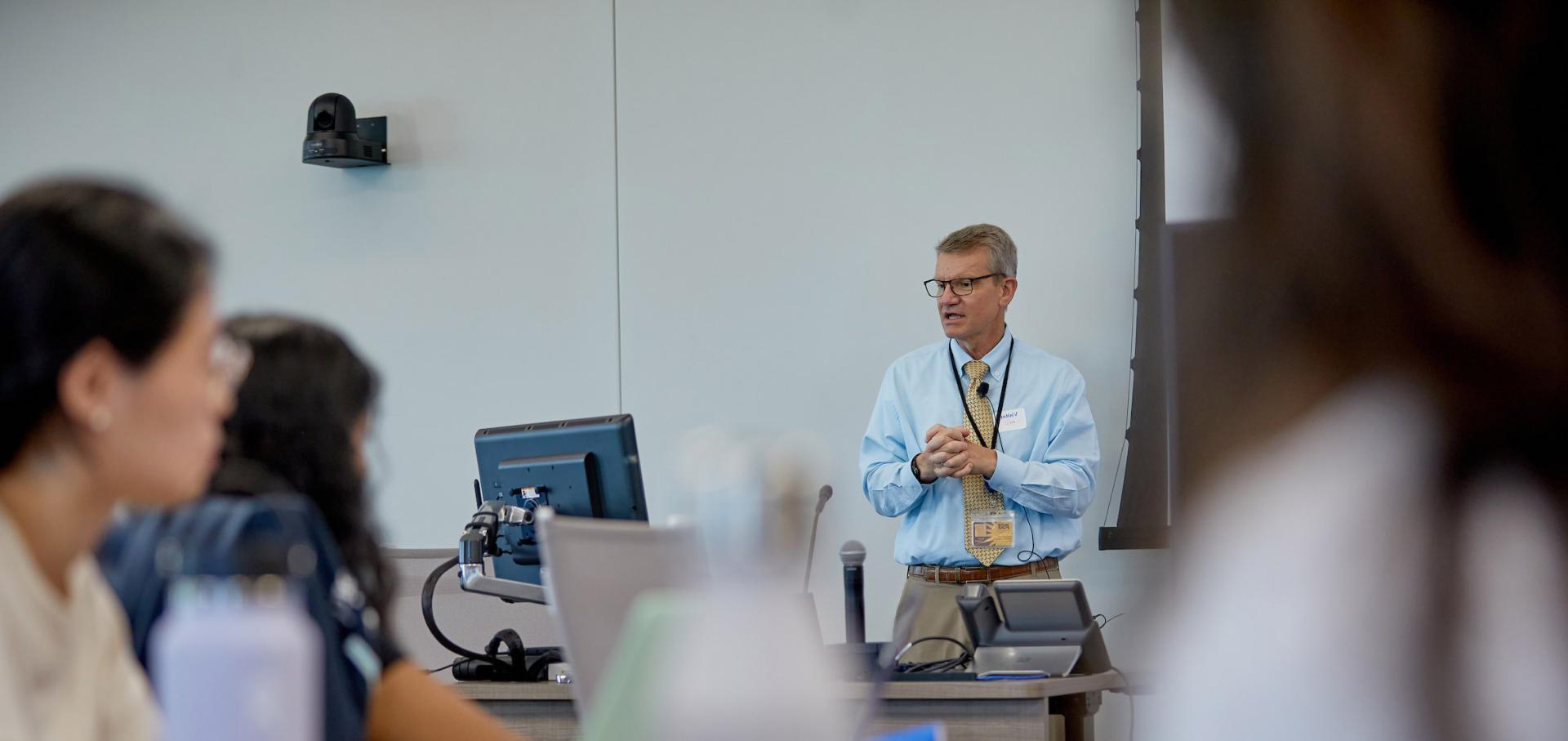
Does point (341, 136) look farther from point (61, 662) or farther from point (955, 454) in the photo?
point (61, 662)

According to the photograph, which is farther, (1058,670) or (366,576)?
(1058,670)

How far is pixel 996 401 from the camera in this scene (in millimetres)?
3793

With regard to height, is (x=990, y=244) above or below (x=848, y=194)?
below

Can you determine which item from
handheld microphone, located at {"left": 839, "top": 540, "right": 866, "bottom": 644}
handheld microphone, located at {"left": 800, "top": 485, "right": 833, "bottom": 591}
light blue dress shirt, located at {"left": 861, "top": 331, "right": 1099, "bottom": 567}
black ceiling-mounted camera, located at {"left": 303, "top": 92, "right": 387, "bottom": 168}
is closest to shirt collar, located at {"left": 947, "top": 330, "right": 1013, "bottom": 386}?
light blue dress shirt, located at {"left": 861, "top": 331, "right": 1099, "bottom": 567}

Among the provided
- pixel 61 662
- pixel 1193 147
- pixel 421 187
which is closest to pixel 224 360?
pixel 61 662

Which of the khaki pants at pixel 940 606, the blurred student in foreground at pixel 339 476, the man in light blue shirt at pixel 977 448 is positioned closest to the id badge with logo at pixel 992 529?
the man in light blue shirt at pixel 977 448

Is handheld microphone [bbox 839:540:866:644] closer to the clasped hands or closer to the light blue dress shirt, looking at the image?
the clasped hands

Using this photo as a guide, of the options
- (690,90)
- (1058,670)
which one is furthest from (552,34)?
(1058,670)

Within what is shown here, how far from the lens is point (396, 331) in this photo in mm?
5051

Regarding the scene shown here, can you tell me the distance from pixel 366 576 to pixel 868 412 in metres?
3.04

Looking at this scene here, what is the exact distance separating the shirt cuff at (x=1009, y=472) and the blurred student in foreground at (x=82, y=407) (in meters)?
2.79

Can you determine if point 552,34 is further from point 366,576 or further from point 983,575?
point 366,576

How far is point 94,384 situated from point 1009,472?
2.87 metres

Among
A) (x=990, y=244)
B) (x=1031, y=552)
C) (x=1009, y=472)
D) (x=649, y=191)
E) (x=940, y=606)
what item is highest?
(x=649, y=191)
